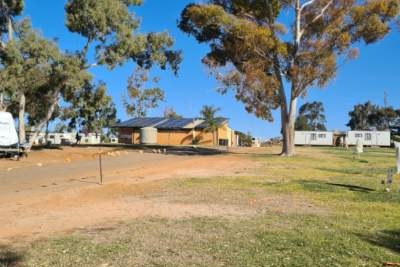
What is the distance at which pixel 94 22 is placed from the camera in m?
29.7

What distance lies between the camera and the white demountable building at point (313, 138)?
74.5 m

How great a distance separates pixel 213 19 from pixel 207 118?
38474mm

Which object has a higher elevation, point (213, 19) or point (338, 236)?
point (213, 19)

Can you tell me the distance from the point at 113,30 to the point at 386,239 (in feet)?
84.5

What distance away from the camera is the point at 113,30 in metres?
31.1

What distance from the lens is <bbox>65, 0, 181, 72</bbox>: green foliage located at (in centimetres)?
2947

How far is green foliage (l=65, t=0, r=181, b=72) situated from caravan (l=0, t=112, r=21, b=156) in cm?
685

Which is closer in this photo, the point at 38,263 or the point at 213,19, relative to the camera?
the point at 38,263

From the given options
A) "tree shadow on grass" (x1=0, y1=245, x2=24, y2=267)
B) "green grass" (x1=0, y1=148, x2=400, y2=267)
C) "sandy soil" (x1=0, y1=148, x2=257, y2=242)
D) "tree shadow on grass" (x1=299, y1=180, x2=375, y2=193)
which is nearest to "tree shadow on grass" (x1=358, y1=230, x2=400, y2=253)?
"green grass" (x1=0, y1=148, x2=400, y2=267)

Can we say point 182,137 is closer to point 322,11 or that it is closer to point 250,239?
point 322,11

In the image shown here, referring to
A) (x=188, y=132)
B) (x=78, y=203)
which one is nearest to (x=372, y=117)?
(x=188, y=132)

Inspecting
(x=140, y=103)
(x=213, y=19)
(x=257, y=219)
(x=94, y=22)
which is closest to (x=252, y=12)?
(x=213, y=19)

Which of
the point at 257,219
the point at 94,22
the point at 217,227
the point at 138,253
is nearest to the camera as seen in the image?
the point at 138,253

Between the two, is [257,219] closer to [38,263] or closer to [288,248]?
[288,248]
